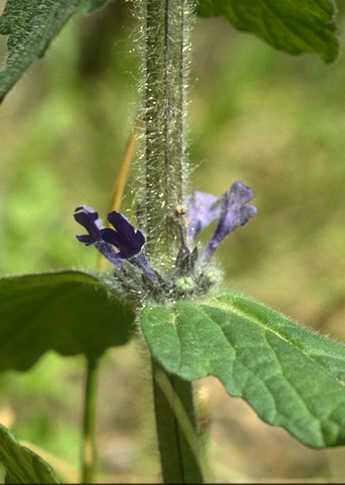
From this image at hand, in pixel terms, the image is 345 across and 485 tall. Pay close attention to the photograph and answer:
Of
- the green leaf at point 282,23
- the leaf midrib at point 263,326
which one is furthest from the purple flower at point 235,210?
the green leaf at point 282,23

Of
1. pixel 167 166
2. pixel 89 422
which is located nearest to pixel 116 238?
pixel 167 166

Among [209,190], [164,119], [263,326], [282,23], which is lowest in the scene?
[263,326]

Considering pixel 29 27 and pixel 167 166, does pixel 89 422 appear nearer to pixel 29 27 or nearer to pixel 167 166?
pixel 167 166

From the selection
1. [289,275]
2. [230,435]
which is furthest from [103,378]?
[289,275]

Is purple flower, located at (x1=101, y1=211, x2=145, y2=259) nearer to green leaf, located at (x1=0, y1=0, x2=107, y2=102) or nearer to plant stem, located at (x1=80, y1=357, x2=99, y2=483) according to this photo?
green leaf, located at (x1=0, y1=0, x2=107, y2=102)

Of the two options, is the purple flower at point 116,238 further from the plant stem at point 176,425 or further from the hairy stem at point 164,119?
the plant stem at point 176,425

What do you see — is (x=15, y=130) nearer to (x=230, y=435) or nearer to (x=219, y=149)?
(x=219, y=149)
